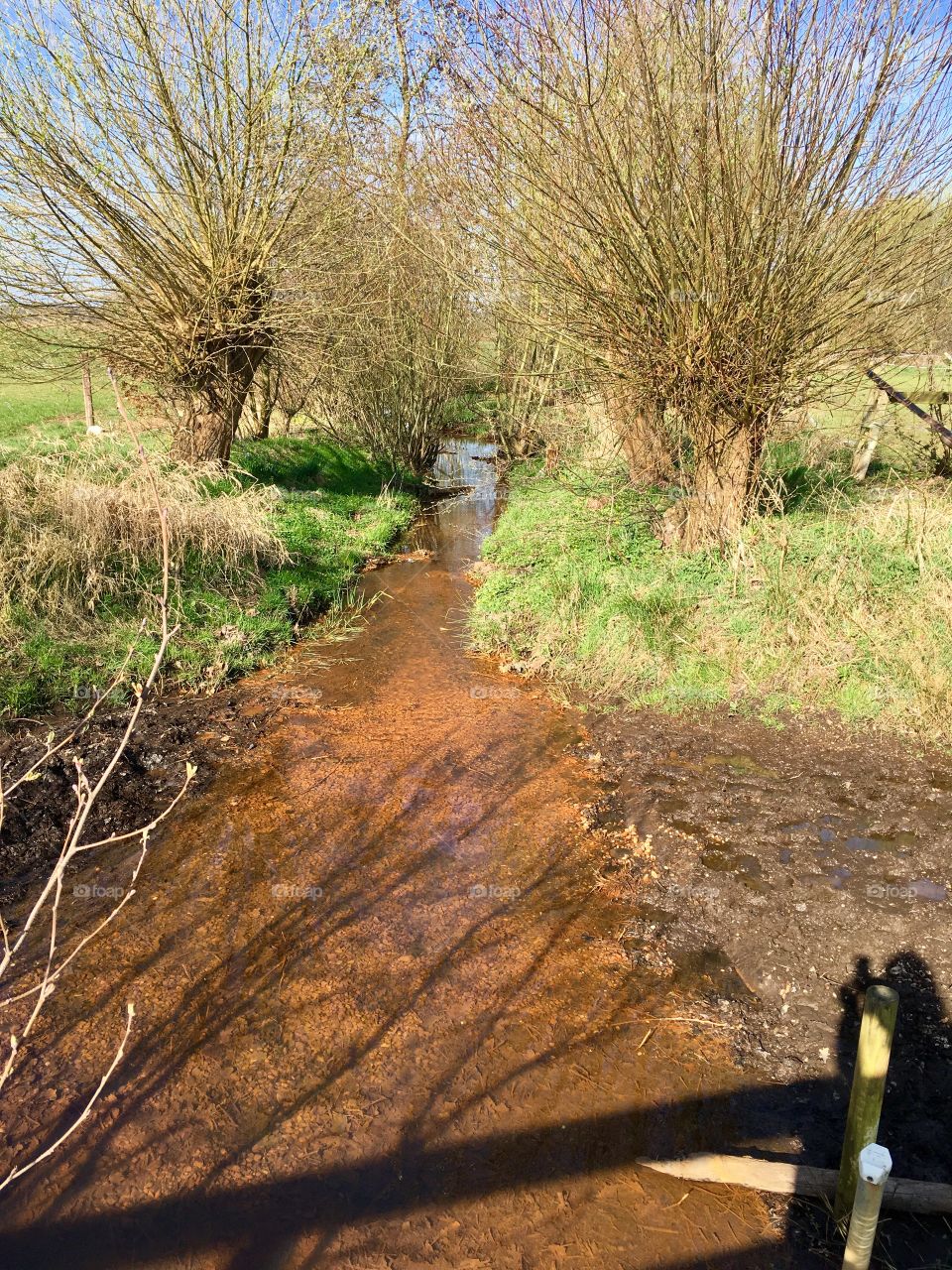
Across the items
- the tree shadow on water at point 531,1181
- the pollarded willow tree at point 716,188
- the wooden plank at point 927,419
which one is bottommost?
the tree shadow on water at point 531,1181

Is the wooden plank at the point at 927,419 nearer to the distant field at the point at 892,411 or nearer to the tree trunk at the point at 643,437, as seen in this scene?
the distant field at the point at 892,411

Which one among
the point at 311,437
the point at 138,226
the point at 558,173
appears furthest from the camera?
the point at 311,437

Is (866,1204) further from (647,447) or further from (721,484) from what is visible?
(647,447)

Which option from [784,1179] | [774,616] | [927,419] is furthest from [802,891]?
[927,419]

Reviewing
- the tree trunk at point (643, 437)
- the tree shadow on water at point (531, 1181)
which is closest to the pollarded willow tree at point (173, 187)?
the tree trunk at point (643, 437)

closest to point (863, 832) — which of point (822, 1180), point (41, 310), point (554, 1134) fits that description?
point (822, 1180)

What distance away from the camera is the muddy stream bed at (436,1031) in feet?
Result: 9.61

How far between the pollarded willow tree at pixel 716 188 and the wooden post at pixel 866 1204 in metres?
6.26

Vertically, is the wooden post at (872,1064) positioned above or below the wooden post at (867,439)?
below

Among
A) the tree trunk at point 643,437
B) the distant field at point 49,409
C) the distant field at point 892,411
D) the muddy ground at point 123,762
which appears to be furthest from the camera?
the distant field at point 49,409

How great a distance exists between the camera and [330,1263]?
2.81 m

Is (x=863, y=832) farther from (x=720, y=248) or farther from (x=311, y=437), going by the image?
(x=311, y=437)

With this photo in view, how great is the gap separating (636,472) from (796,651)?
10.7ft

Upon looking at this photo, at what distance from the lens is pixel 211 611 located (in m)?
8.02
